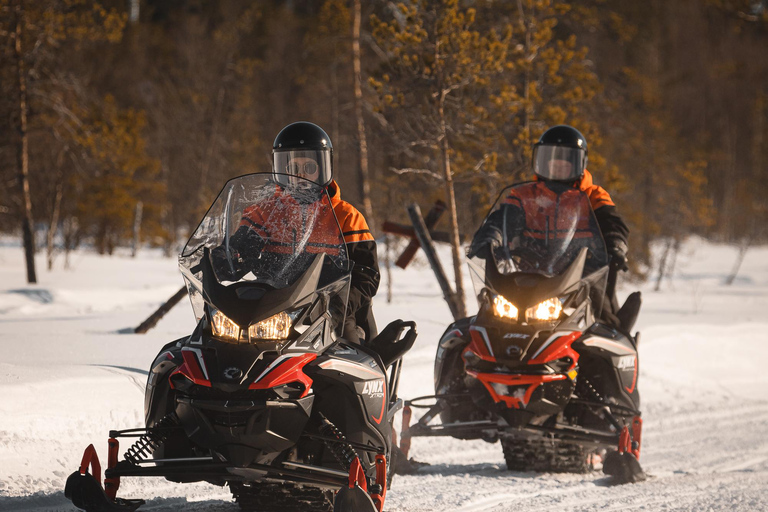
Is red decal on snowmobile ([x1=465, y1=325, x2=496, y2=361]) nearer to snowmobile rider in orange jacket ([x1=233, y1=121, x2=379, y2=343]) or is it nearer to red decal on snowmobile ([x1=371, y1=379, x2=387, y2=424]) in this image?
snowmobile rider in orange jacket ([x1=233, y1=121, x2=379, y2=343])

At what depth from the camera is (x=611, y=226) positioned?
577 centimetres

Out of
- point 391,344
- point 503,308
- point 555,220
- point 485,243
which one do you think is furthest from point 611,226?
point 391,344

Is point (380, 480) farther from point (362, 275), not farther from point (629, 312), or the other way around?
point (629, 312)

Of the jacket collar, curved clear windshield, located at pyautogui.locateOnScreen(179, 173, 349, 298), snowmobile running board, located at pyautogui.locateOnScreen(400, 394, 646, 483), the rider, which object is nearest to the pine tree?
the rider

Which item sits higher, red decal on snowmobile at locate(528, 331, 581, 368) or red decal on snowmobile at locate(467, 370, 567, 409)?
red decal on snowmobile at locate(528, 331, 581, 368)

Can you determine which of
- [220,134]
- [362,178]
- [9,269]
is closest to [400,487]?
[362,178]

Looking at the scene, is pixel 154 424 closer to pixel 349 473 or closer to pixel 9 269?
pixel 349 473

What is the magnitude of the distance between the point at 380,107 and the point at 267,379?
6185 millimetres

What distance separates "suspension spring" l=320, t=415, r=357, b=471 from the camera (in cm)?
339

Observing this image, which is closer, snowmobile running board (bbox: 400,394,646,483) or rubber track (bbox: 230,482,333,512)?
rubber track (bbox: 230,482,333,512)

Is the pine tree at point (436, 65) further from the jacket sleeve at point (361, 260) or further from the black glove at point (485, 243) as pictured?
the jacket sleeve at point (361, 260)

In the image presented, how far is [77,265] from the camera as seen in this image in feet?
66.0

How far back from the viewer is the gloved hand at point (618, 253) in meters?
5.56

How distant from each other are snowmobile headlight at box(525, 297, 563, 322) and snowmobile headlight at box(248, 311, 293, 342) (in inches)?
78.5
